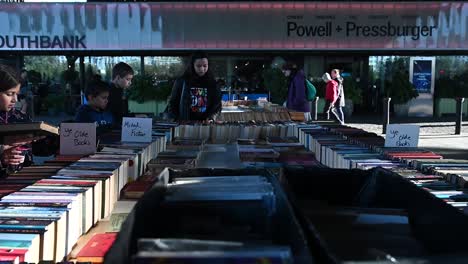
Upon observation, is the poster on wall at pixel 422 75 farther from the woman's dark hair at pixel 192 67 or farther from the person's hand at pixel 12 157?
the person's hand at pixel 12 157

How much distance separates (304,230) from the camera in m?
1.32

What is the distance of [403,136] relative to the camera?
10.6 feet

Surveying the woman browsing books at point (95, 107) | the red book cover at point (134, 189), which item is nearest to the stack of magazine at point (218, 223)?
the red book cover at point (134, 189)

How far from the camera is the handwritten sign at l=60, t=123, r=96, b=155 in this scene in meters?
3.11

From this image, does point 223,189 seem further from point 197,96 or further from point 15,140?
point 197,96

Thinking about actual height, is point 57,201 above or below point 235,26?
below

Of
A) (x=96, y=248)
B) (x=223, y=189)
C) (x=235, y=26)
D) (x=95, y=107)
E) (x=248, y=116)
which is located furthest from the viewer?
(x=235, y=26)

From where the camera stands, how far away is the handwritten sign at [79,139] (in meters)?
3.11

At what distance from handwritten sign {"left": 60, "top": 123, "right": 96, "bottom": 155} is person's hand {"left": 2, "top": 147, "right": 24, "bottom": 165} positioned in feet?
0.87

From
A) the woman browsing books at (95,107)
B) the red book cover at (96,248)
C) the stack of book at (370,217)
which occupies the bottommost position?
the red book cover at (96,248)

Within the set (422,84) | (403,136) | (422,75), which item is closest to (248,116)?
(403,136)

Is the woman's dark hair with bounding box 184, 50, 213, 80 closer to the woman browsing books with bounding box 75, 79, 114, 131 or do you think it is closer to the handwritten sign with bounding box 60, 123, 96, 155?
the woman browsing books with bounding box 75, 79, 114, 131

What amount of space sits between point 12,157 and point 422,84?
15870 millimetres

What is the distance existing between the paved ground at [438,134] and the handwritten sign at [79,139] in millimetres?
7273
